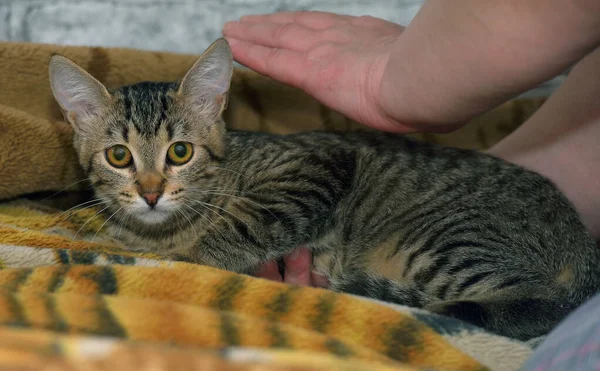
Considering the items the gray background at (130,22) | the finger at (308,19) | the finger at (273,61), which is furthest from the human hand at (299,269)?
the gray background at (130,22)

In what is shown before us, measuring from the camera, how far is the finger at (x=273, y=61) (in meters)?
1.84

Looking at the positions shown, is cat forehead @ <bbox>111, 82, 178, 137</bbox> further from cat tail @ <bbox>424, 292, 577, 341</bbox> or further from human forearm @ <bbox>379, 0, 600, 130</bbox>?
cat tail @ <bbox>424, 292, 577, 341</bbox>

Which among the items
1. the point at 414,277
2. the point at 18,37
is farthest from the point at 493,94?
the point at 18,37

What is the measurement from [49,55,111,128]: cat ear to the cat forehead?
48 mm

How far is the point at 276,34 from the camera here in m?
1.95

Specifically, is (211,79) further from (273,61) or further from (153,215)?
(153,215)

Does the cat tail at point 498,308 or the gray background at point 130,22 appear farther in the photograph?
the gray background at point 130,22

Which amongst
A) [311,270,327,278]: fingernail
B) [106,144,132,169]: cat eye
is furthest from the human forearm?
[106,144,132,169]: cat eye

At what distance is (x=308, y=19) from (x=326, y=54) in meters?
0.24

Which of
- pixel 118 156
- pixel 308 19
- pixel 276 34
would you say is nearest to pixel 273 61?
pixel 276 34

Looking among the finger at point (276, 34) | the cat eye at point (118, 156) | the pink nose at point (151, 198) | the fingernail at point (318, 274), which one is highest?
the finger at point (276, 34)

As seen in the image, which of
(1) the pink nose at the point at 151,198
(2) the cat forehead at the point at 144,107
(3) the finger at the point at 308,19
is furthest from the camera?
(3) the finger at the point at 308,19

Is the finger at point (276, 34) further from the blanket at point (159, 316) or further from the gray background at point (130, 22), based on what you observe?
the blanket at point (159, 316)

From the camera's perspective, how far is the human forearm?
116 cm
